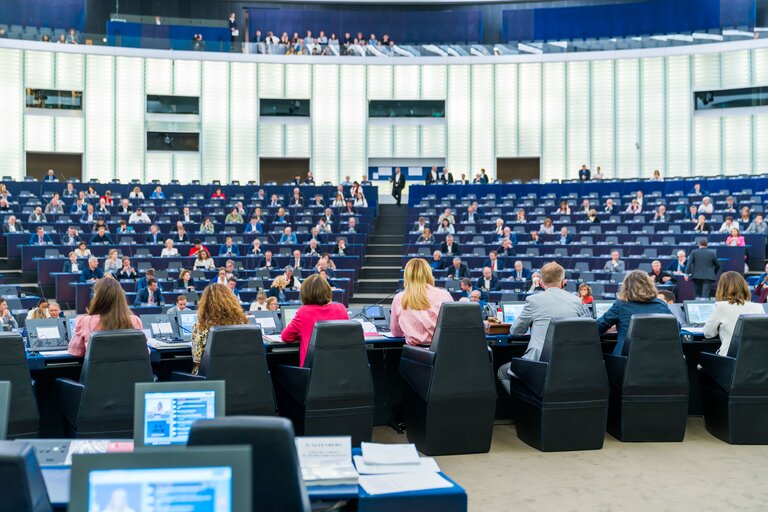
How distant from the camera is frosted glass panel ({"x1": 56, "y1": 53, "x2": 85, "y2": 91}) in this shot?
2320cm

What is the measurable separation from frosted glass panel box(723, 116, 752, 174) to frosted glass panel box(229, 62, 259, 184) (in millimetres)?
14635

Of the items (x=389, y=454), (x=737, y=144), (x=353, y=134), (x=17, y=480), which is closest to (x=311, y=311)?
(x=389, y=454)

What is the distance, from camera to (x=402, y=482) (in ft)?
9.43

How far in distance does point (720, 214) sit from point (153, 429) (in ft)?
49.8

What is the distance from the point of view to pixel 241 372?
4867 mm

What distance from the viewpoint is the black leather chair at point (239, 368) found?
4.79m

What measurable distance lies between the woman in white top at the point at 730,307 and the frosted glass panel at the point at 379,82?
2023 cm

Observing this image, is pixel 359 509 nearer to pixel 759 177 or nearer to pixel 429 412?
pixel 429 412

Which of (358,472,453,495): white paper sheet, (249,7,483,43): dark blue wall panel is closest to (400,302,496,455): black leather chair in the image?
(358,472,453,495): white paper sheet

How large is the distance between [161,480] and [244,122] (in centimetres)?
2416

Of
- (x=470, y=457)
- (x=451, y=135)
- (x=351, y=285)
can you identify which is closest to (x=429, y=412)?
(x=470, y=457)


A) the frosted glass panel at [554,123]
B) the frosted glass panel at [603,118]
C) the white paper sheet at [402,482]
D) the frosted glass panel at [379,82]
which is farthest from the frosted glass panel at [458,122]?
the white paper sheet at [402,482]

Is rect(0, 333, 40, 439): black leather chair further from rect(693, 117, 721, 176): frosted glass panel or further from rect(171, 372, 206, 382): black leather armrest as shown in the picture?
rect(693, 117, 721, 176): frosted glass panel

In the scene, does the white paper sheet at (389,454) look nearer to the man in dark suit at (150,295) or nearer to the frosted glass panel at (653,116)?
the man in dark suit at (150,295)
